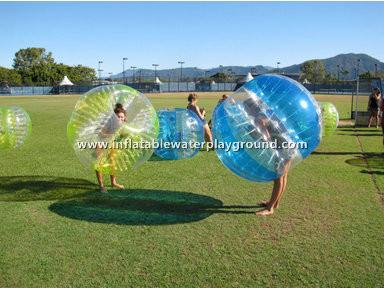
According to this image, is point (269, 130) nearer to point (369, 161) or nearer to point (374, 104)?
point (369, 161)

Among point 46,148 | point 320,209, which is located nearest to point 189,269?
point 320,209

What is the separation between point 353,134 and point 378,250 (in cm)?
1040

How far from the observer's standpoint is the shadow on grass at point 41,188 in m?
6.74

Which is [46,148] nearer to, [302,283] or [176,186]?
[176,186]

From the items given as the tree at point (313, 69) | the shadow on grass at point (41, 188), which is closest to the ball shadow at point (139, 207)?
the shadow on grass at point (41, 188)

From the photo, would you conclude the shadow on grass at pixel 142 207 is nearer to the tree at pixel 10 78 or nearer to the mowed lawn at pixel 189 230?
the mowed lawn at pixel 189 230

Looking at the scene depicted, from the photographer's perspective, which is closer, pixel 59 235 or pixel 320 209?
pixel 59 235

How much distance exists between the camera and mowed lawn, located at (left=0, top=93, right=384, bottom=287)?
406 centimetres

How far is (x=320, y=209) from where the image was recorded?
602 centimetres

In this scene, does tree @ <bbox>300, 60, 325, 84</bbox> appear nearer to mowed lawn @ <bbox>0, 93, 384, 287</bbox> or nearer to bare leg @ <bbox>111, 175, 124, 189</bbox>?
mowed lawn @ <bbox>0, 93, 384, 287</bbox>

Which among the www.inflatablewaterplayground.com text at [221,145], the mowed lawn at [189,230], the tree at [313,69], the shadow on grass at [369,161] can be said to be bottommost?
the mowed lawn at [189,230]

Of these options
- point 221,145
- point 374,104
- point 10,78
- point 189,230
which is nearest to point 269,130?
point 221,145

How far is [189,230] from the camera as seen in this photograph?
5.21m

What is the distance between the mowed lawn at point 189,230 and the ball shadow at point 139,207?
0.05ft
